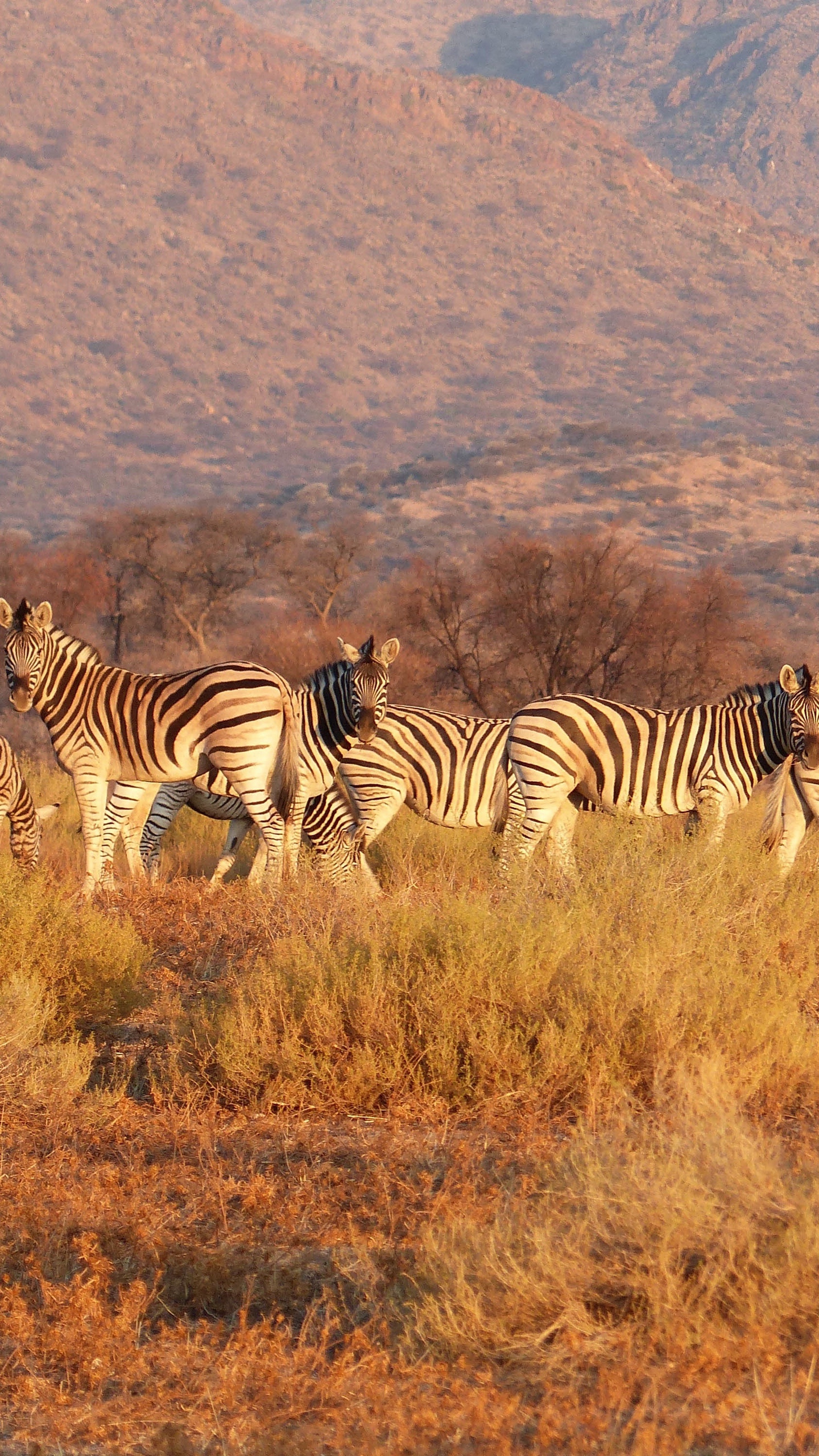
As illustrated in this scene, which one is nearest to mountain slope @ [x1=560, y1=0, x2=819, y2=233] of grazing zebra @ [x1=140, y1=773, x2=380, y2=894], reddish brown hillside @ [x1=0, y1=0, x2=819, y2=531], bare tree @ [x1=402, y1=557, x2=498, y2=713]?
reddish brown hillside @ [x1=0, y1=0, x2=819, y2=531]

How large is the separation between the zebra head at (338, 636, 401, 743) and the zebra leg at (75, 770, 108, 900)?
189 cm

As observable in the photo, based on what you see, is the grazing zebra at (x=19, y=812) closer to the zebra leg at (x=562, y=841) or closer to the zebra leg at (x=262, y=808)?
the zebra leg at (x=262, y=808)

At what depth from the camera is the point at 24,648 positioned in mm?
10781

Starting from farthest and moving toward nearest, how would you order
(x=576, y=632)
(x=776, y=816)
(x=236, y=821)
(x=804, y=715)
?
(x=576, y=632)
(x=236, y=821)
(x=776, y=816)
(x=804, y=715)

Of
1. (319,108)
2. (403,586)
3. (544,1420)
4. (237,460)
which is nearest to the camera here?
(544,1420)

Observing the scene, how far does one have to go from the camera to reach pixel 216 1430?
386 cm

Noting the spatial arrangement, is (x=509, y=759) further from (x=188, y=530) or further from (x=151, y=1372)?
(x=188, y=530)

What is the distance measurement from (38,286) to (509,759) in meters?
116

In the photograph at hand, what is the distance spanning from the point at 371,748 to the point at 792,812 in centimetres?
318

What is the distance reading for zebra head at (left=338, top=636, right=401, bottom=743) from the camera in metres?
10.7

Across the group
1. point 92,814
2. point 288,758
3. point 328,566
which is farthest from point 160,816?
point 328,566

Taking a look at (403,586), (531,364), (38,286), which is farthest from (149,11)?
(403,586)

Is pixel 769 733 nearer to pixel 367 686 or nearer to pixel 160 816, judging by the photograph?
pixel 367 686

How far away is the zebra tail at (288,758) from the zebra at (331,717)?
10 cm
